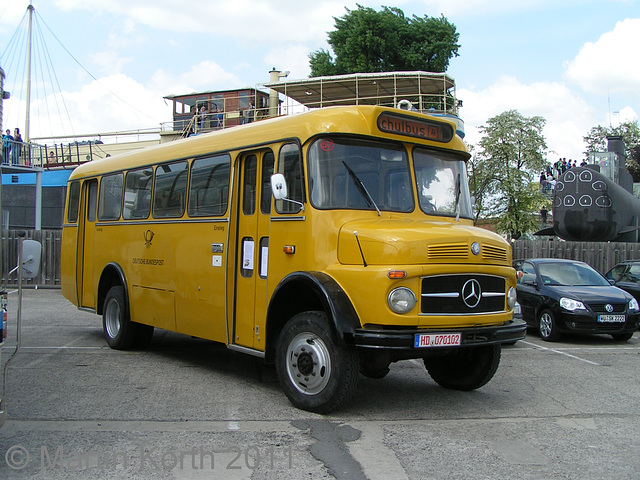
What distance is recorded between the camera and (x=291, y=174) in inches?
268

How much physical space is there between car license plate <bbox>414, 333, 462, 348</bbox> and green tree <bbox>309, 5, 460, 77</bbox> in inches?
1458

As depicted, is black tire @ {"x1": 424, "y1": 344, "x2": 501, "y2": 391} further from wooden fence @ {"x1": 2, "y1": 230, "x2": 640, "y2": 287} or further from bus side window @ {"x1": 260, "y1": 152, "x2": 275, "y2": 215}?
wooden fence @ {"x1": 2, "y1": 230, "x2": 640, "y2": 287}

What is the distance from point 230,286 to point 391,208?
2114 mm

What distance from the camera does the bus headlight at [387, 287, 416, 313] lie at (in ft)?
19.0

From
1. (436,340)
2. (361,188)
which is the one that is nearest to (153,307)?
(361,188)

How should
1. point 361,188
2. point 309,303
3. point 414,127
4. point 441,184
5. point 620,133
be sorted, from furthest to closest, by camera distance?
point 620,133
point 441,184
point 414,127
point 309,303
point 361,188

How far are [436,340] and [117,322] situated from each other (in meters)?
5.96

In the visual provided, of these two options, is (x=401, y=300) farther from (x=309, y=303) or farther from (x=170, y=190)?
(x=170, y=190)

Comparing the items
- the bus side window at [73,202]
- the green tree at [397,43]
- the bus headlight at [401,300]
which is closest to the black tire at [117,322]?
the bus side window at [73,202]

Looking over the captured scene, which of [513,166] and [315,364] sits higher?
[513,166]

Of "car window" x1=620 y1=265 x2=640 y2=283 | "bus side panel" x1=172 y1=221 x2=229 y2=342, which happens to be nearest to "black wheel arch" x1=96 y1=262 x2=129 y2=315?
"bus side panel" x1=172 y1=221 x2=229 y2=342

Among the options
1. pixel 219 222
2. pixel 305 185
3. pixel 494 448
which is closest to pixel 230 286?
pixel 219 222

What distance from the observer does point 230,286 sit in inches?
297

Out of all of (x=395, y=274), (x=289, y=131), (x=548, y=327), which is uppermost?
(x=289, y=131)
